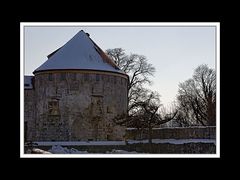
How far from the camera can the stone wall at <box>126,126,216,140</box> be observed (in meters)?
24.5

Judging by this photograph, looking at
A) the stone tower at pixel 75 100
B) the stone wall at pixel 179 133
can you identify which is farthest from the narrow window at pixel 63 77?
the stone wall at pixel 179 133

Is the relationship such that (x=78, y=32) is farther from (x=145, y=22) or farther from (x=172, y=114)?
(x=145, y=22)

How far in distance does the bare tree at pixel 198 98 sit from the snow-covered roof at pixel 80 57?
4.94 meters

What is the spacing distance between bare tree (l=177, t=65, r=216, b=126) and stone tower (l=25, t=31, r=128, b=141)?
448cm

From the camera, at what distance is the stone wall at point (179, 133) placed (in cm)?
2453

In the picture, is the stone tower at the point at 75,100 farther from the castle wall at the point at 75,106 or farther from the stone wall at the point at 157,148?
the stone wall at the point at 157,148

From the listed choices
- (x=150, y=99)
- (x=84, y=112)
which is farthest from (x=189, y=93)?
(x=84, y=112)

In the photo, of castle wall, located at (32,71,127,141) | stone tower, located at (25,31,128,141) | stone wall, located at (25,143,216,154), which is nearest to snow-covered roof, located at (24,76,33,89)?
stone tower, located at (25,31,128,141)

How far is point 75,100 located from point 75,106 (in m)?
0.32

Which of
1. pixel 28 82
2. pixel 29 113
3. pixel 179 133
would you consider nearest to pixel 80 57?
pixel 28 82

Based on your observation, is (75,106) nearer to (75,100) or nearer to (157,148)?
(75,100)
